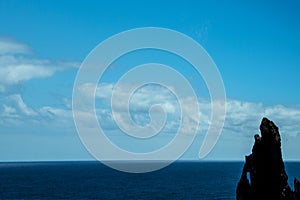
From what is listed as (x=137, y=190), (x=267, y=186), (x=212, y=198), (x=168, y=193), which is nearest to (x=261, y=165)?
(x=267, y=186)

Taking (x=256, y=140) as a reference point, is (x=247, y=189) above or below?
below

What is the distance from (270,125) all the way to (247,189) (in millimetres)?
11015

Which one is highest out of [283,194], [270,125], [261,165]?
[270,125]

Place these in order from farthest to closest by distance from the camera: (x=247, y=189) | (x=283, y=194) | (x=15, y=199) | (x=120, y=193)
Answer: (x=120, y=193)
(x=15, y=199)
(x=247, y=189)
(x=283, y=194)

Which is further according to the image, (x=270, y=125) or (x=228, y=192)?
(x=228, y=192)

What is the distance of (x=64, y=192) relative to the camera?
158 metres

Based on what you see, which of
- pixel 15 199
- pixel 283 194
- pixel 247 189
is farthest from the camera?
pixel 15 199

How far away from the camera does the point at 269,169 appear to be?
65000 millimetres

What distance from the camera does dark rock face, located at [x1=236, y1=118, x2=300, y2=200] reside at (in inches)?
2525

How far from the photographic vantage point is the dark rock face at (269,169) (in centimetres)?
6412

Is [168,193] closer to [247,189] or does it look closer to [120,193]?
[120,193]

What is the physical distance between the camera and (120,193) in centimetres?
15288

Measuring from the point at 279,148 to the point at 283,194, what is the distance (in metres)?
6.66

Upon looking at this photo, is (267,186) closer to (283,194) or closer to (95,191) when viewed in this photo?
(283,194)
